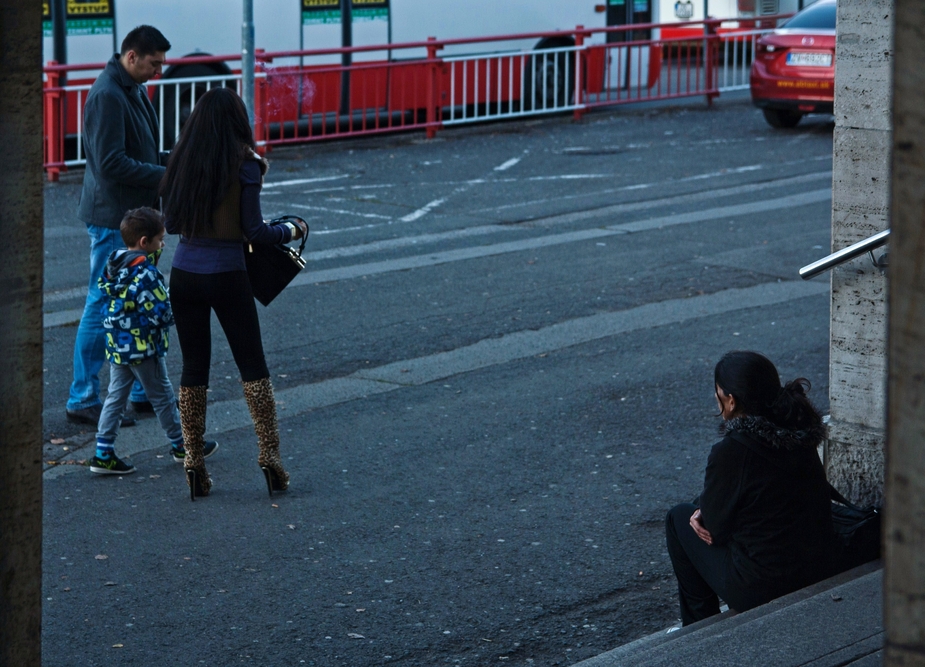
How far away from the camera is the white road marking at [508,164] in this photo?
48.4 feet

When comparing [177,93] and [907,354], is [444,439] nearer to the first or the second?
[907,354]

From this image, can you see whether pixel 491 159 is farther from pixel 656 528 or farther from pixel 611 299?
pixel 656 528

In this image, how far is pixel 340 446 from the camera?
604cm

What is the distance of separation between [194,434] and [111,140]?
164 centimetres

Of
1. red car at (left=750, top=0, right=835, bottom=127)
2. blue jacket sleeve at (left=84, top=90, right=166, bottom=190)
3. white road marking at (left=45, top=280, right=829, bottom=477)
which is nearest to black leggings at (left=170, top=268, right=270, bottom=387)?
white road marking at (left=45, top=280, right=829, bottom=477)

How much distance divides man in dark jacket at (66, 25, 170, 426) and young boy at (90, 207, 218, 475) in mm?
595

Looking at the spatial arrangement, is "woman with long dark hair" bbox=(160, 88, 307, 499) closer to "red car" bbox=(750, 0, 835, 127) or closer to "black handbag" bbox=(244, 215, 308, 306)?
"black handbag" bbox=(244, 215, 308, 306)

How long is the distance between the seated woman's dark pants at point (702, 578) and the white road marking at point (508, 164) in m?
10.9

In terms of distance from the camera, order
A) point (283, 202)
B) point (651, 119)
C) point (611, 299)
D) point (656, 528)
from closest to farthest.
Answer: point (656, 528) < point (611, 299) < point (283, 202) < point (651, 119)

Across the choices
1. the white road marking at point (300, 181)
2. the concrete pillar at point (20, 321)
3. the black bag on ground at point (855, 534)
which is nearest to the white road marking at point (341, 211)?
the white road marking at point (300, 181)

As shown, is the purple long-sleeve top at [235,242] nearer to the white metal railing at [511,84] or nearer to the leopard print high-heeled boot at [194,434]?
the leopard print high-heeled boot at [194,434]

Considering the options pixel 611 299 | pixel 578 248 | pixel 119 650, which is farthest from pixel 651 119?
pixel 119 650

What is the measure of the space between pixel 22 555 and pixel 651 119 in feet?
58.1

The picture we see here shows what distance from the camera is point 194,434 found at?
208 inches
